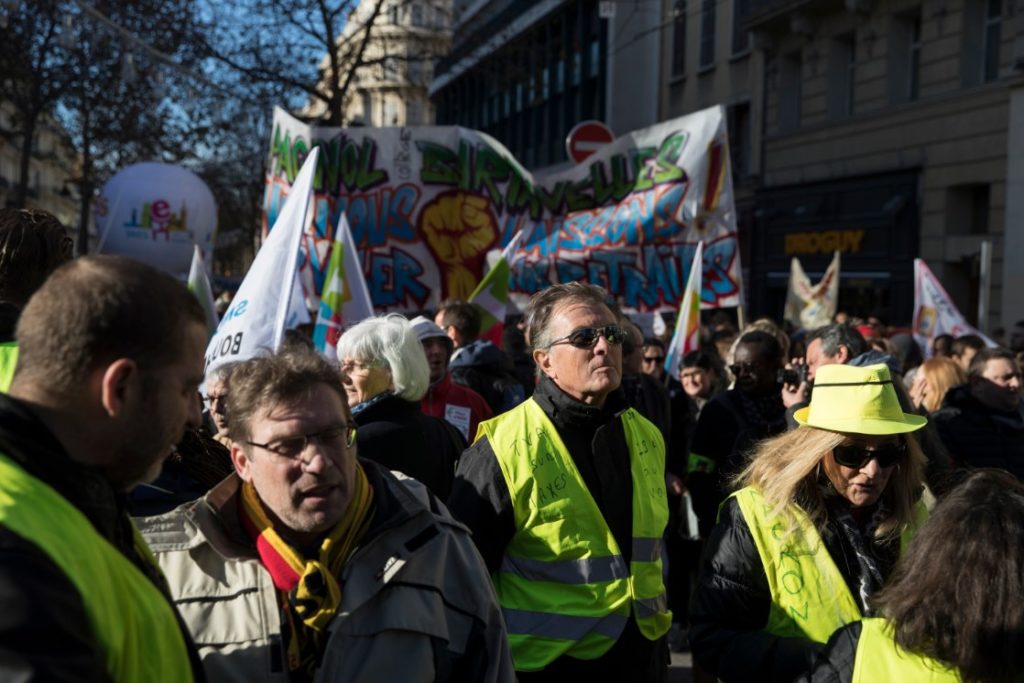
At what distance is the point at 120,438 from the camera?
1.66 metres

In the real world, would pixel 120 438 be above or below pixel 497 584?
above

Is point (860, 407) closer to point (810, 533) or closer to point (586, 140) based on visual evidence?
point (810, 533)

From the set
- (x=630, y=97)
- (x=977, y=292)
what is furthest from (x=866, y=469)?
(x=630, y=97)

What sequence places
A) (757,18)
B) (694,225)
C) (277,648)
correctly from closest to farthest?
(277,648) < (694,225) < (757,18)

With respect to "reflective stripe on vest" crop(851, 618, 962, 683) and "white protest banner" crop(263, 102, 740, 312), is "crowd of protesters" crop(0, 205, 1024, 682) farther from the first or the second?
"white protest banner" crop(263, 102, 740, 312)

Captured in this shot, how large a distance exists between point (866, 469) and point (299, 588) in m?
1.59

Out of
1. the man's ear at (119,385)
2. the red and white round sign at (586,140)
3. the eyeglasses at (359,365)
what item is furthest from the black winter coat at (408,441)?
the red and white round sign at (586,140)

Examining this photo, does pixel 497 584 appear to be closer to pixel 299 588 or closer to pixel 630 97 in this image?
pixel 299 588

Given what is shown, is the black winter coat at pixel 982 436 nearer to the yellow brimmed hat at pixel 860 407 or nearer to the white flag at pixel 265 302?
the yellow brimmed hat at pixel 860 407

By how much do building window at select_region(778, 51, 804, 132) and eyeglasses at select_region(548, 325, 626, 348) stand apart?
22.0 metres

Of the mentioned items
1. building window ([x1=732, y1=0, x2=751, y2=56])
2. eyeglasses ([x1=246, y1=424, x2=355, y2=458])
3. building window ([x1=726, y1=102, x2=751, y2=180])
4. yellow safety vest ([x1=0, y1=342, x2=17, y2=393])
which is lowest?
eyeglasses ([x1=246, y1=424, x2=355, y2=458])

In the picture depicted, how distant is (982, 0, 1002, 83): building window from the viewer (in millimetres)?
18703

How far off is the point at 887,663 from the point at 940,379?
13.4ft

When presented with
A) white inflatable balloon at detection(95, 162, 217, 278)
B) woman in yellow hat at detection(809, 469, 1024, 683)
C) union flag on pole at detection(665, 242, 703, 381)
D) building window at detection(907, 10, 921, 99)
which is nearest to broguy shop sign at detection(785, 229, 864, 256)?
building window at detection(907, 10, 921, 99)
